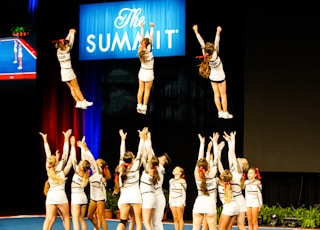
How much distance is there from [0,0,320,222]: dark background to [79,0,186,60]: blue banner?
0.73m

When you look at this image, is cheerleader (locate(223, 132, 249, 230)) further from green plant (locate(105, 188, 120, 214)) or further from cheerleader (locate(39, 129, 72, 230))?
green plant (locate(105, 188, 120, 214))

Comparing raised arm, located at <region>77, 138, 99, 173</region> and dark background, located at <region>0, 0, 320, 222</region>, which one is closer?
raised arm, located at <region>77, 138, 99, 173</region>

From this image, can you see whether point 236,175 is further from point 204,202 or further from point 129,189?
point 129,189

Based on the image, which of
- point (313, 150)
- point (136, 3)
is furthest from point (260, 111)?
point (136, 3)

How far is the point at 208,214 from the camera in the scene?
412 inches

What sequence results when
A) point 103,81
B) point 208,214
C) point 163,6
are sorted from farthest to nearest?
point 103,81
point 163,6
point 208,214

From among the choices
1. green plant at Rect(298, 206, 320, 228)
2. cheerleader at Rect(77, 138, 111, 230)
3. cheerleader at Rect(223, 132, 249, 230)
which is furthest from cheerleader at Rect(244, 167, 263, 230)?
green plant at Rect(298, 206, 320, 228)

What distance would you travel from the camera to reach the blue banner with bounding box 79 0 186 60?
51.6 ft

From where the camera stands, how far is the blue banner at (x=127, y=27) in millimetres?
15727

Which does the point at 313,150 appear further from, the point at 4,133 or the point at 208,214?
the point at 4,133

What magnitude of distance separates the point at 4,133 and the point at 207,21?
682cm

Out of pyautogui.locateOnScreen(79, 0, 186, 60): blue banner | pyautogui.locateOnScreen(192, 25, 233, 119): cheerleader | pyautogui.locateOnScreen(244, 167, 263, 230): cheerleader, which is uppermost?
pyautogui.locateOnScreen(79, 0, 186, 60): blue banner

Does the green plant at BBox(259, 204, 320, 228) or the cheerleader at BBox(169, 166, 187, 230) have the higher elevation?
the cheerleader at BBox(169, 166, 187, 230)

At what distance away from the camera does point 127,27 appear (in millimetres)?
15773
